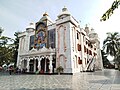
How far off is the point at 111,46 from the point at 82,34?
14114 millimetres

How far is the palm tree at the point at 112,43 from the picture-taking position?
1425 inches

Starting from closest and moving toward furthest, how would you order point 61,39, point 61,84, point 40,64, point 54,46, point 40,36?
1. point 61,84
2. point 61,39
3. point 54,46
4. point 40,64
5. point 40,36

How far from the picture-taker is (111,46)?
36500 millimetres

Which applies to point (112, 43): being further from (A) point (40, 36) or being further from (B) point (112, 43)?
(A) point (40, 36)

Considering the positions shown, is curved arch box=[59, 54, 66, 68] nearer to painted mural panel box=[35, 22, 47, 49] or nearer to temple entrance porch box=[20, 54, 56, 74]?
temple entrance porch box=[20, 54, 56, 74]

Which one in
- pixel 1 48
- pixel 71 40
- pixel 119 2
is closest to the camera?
pixel 119 2

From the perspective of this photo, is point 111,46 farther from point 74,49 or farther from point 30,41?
point 30,41

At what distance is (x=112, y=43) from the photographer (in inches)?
1446

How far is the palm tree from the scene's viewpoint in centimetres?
3619

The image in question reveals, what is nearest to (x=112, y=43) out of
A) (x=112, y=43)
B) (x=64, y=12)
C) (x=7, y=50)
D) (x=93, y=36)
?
(x=112, y=43)

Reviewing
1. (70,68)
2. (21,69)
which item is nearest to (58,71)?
(70,68)

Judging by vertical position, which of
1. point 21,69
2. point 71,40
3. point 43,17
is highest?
point 43,17

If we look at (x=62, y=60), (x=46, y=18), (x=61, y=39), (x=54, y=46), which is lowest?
(x=62, y=60)

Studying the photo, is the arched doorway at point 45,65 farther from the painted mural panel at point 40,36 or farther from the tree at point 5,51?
the tree at point 5,51
